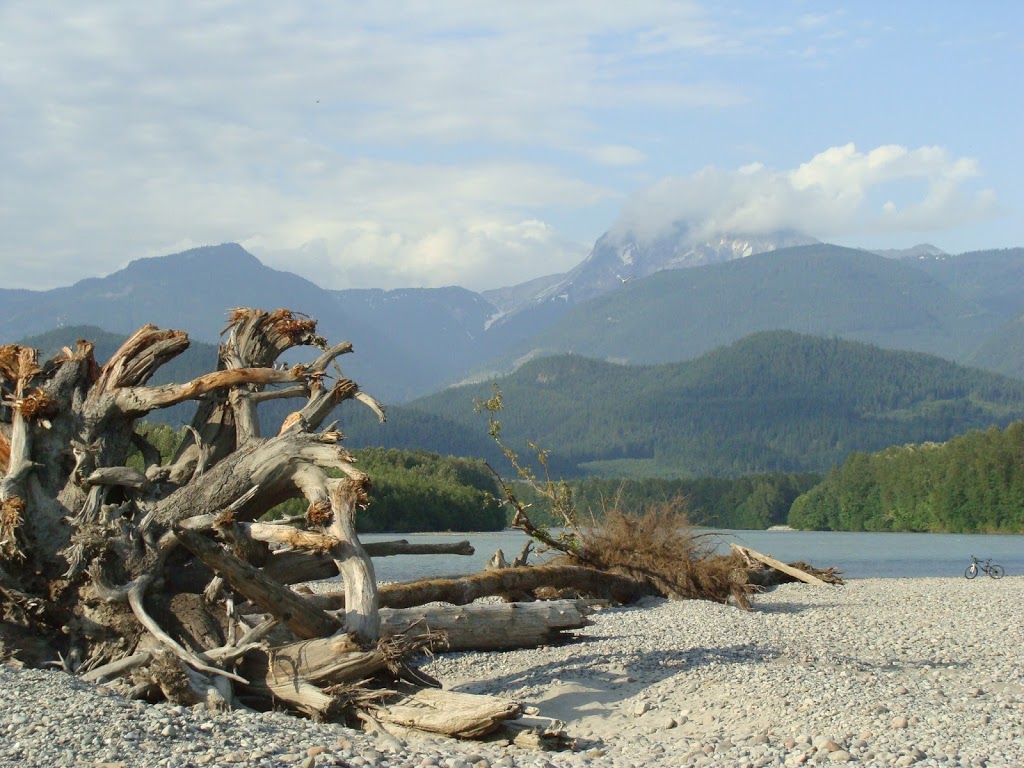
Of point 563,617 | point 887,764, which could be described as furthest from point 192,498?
point 887,764

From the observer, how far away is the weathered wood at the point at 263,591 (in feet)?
35.1

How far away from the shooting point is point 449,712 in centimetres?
1026

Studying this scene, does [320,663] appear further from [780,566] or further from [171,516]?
[780,566]

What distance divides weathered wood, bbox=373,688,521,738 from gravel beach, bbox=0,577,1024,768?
0.51 feet

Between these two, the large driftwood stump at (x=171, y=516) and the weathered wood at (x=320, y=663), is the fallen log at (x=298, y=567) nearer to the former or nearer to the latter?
the large driftwood stump at (x=171, y=516)

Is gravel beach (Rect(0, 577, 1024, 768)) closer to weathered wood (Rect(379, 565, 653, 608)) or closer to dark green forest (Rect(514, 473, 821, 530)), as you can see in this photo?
weathered wood (Rect(379, 565, 653, 608))

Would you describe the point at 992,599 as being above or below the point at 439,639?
below

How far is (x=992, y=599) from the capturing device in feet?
85.5

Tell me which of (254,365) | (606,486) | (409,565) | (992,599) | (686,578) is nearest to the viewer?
(254,365)

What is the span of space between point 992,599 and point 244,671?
20.4 m

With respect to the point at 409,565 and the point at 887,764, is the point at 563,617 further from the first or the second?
the point at 409,565

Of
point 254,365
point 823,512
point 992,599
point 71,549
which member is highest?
point 254,365

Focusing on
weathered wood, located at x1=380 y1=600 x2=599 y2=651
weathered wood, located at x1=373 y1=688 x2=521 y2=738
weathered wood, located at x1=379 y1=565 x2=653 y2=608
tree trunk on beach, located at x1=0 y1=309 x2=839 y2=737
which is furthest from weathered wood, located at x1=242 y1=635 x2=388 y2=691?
weathered wood, located at x1=379 y1=565 x2=653 y2=608

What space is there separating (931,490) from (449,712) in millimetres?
122150
